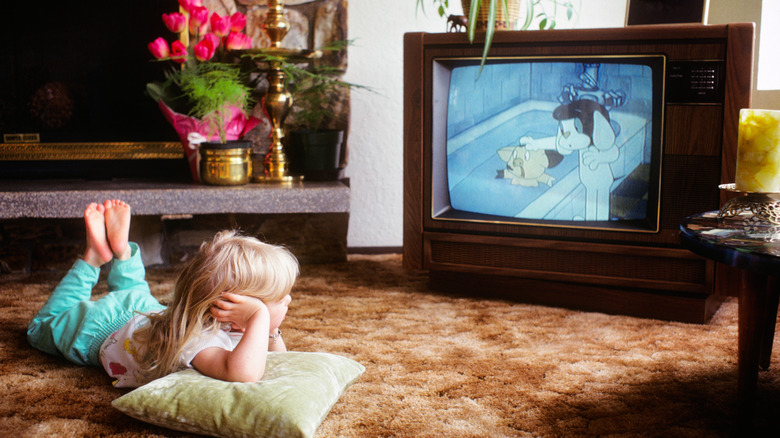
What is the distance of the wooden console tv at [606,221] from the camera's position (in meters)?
1.51

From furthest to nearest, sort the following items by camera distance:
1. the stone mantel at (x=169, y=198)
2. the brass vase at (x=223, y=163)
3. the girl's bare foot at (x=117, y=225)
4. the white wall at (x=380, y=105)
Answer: the white wall at (x=380, y=105), the brass vase at (x=223, y=163), the stone mantel at (x=169, y=198), the girl's bare foot at (x=117, y=225)

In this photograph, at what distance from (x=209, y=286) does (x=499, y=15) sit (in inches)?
42.3

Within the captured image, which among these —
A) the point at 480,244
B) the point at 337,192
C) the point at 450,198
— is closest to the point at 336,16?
the point at 337,192

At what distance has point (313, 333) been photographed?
1.56m

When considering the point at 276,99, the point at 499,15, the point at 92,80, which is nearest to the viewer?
the point at 499,15

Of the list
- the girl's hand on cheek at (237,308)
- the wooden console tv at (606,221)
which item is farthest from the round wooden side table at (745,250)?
the girl's hand on cheek at (237,308)

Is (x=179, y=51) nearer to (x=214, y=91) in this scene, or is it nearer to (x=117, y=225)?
(x=214, y=91)

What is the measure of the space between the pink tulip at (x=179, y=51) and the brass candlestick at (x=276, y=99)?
9.8 inches

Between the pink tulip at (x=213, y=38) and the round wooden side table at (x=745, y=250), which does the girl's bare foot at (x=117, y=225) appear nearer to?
the pink tulip at (x=213, y=38)

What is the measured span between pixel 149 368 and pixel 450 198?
0.94 meters

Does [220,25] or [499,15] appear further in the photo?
[220,25]

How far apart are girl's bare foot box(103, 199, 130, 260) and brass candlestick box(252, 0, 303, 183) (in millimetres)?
663

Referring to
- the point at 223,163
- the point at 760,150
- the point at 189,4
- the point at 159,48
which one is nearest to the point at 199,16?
the point at 189,4

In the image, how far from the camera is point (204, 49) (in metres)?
1.94
